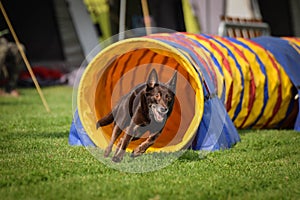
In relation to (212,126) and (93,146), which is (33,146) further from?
(212,126)

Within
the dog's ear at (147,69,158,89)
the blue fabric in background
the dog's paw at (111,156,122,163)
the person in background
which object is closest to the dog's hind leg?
the dog's paw at (111,156,122,163)

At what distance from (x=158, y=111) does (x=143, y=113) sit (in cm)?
13

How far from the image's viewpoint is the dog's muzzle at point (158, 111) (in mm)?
3646

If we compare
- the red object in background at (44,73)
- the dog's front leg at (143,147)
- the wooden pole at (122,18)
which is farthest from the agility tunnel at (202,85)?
the red object in background at (44,73)

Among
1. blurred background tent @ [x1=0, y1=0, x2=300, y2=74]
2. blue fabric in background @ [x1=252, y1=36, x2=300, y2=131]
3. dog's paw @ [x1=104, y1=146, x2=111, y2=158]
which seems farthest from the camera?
blurred background tent @ [x1=0, y1=0, x2=300, y2=74]

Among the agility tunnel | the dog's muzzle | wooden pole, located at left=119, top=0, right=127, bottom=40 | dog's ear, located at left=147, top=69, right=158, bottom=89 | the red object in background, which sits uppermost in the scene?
dog's ear, located at left=147, top=69, right=158, bottom=89

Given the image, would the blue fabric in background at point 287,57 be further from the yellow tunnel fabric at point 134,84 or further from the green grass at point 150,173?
the yellow tunnel fabric at point 134,84

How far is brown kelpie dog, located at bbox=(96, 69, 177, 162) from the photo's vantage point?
368cm

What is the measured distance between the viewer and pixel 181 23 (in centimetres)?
1273

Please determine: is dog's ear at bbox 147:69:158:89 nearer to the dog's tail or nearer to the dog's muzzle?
the dog's muzzle

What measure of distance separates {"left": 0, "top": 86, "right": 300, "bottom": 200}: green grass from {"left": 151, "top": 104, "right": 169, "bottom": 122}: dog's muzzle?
0.32 m

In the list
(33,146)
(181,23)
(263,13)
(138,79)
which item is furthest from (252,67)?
(263,13)

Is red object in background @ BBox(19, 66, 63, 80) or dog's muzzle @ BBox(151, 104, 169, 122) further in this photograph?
red object in background @ BBox(19, 66, 63, 80)

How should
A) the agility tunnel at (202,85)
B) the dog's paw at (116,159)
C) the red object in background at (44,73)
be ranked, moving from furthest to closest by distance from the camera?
1. the red object in background at (44,73)
2. the agility tunnel at (202,85)
3. the dog's paw at (116,159)
